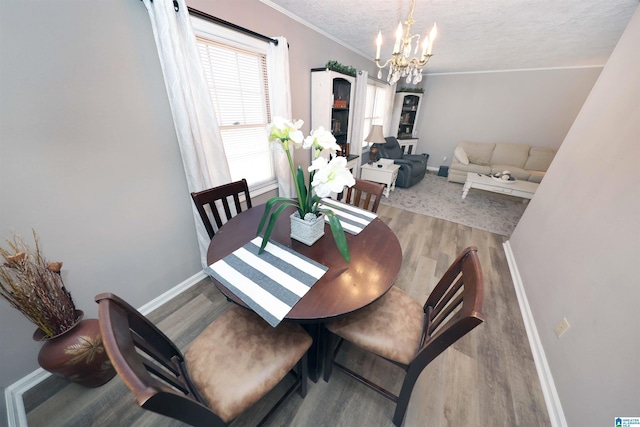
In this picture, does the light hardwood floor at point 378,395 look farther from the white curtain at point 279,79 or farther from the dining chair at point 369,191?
the white curtain at point 279,79

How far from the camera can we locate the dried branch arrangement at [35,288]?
936 millimetres

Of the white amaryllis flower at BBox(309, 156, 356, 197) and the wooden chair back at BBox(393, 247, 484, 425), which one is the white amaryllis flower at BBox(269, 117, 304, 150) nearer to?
the white amaryllis flower at BBox(309, 156, 356, 197)

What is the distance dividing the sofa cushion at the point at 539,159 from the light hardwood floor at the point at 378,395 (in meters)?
4.12

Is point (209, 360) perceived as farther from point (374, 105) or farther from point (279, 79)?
point (374, 105)

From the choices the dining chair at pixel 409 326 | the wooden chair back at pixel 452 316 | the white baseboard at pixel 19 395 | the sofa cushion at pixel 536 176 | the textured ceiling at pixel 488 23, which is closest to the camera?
the wooden chair back at pixel 452 316

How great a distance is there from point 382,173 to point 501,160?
9.82 feet

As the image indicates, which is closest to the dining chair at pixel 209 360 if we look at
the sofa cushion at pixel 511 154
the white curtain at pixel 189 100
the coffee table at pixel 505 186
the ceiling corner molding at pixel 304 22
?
the white curtain at pixel 189 100

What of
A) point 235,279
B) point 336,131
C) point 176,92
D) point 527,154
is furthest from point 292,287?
point 527,154

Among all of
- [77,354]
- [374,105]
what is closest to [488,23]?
[374,105]

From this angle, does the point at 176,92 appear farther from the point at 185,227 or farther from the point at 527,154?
the point at 527,154

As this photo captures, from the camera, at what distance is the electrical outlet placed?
1.26 meters

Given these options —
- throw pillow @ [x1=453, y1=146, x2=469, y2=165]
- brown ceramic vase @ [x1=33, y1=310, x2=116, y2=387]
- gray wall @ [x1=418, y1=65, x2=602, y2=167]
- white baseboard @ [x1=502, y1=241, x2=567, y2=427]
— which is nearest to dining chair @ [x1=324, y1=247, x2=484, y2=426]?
white baseboard @ [x1=502, y1=241, x2=567, y2=427]

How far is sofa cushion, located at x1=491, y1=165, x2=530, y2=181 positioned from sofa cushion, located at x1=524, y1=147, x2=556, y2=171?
10.6 inches

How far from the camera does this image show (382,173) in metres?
3.67
